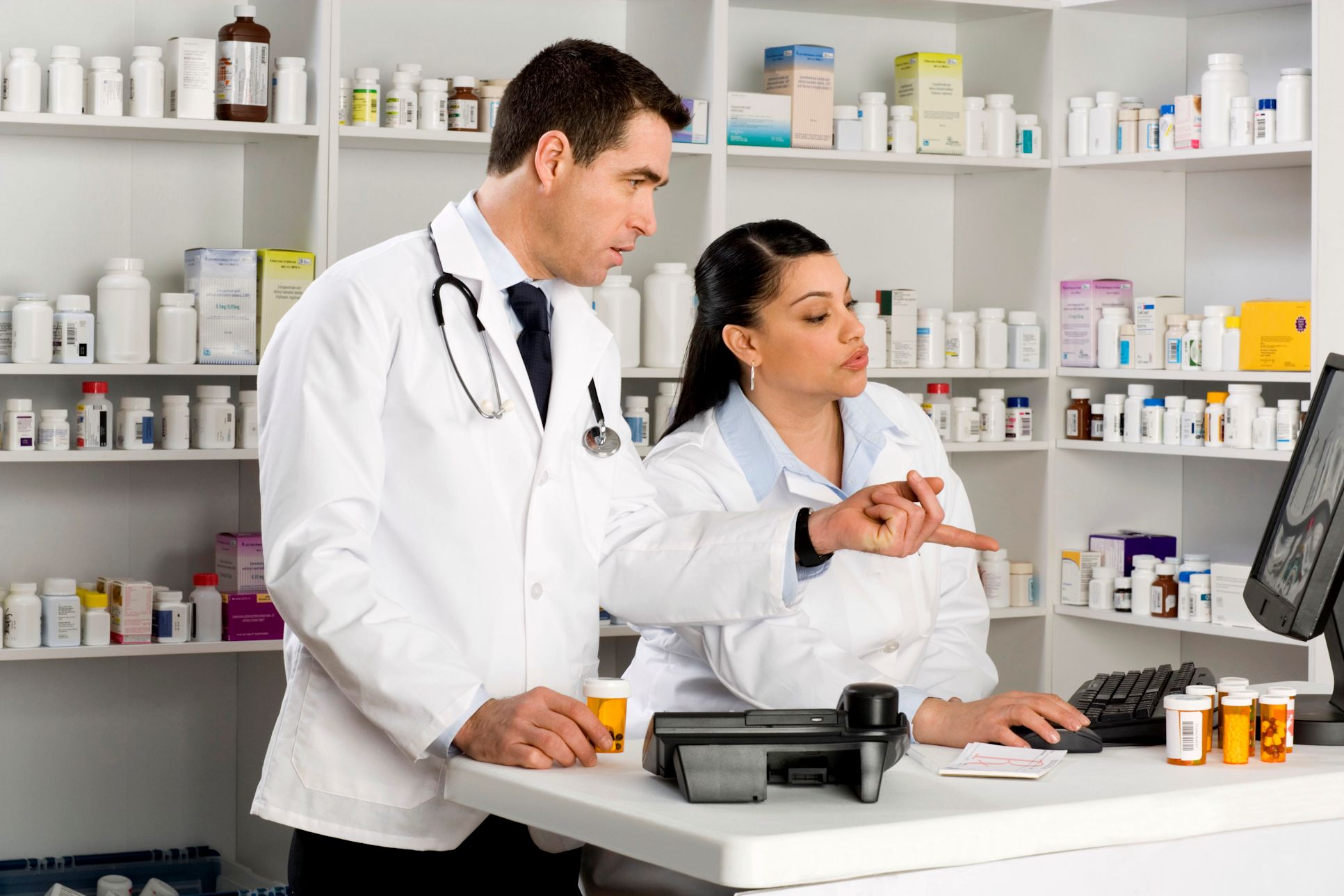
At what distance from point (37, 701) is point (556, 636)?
87.8 inches

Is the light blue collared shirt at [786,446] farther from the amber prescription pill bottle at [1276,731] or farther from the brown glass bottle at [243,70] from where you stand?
the brown glass bottle at [243,70]

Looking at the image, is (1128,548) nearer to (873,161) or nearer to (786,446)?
(873,161)

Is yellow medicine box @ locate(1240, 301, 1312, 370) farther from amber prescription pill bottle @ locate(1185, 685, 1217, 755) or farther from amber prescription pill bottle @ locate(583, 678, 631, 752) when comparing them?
amber prescription pill bottle @ locate(583, 678, 631, 752)

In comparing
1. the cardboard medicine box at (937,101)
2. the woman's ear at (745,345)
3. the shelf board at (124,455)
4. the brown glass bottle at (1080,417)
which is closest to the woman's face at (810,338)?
the woman's ear at (745,345)

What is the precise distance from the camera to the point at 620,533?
1.96 meters

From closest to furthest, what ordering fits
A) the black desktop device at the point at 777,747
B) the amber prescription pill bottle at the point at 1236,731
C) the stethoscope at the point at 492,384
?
the black desktop device at the point at 777,747, the amber prescription pill bottle at the point at 1236,731, the stethoscope at the point at 492,384

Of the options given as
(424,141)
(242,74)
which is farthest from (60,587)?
(424,141)

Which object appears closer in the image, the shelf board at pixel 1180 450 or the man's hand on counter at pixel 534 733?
the man's hand on counter at pixel 534 733

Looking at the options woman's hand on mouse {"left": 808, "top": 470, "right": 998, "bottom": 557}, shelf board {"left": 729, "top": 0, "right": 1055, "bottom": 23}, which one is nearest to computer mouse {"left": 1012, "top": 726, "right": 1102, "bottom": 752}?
woman's hand on mouse {"left": 808, "top": 470, "right": 998, "bottom": 557}

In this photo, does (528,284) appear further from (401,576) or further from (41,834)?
(41,834)

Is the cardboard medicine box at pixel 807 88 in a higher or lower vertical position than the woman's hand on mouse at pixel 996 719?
higher

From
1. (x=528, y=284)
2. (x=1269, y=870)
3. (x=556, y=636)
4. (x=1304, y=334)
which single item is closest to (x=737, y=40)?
(x=1304, y=334)

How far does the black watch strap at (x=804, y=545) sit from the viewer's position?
189 cm

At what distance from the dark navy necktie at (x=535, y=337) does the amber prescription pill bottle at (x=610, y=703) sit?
0.41 m
